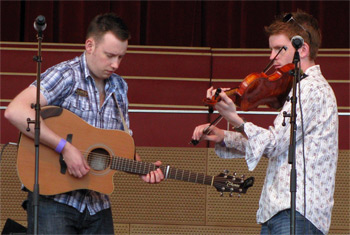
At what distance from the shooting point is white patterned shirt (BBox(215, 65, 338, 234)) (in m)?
3.11

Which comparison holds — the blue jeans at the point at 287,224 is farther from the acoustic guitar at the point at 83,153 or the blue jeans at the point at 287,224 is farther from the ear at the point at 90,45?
the ear at the point at 90,45

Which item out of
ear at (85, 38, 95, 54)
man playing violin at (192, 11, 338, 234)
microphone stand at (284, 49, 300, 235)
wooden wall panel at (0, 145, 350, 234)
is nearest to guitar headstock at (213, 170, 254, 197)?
man playing violin at (192, 11, 338, 234)

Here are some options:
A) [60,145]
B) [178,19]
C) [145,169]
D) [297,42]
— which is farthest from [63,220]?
[178,19]

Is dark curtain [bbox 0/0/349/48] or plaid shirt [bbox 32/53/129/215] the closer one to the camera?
plaid shirt [bbox 32/53/129/215]

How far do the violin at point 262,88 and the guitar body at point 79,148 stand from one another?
0.59 m

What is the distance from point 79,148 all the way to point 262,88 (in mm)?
918

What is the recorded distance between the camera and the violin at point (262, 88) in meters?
3.33

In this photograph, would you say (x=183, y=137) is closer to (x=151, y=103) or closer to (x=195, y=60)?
(x=151, y=103)

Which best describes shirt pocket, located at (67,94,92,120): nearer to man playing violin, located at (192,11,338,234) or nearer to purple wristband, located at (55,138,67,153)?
purple wristband, located at (55,138,67,153)

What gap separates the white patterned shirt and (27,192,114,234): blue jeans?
0.76 meters

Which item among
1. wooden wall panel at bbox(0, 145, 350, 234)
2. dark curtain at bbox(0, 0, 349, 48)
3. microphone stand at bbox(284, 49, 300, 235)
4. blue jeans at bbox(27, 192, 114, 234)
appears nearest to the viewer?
microphone stand at bbox(284, 49, 300, 235)

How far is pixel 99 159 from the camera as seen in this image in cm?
346

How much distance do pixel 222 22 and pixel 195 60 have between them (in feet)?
3.31

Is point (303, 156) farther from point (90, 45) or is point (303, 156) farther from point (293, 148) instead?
point (90, 45)
